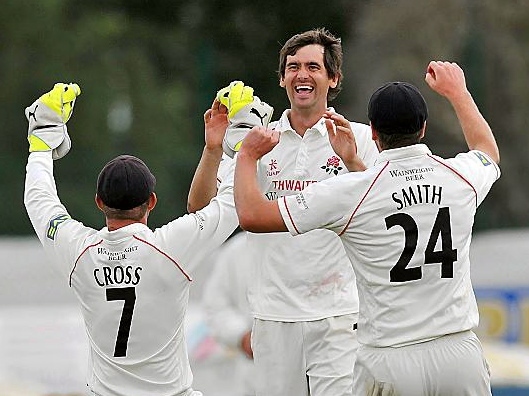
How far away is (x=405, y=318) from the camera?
5242 mm

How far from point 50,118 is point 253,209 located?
1.08 m

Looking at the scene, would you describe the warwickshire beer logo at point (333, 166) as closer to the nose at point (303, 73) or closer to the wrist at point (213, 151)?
the nose at point (303, 73)

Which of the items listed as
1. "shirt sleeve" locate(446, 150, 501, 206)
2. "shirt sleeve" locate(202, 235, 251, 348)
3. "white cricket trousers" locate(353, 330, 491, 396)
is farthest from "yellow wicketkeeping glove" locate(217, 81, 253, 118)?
"shirt sleeve" locate(202, 235, 251, 348)

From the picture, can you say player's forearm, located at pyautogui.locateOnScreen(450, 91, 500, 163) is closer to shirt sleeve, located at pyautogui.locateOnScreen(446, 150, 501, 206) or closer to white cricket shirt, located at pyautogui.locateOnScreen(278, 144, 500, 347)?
shirt sleeve, located at pyautogui.locateOnScreen(446, 150, 501, 206)

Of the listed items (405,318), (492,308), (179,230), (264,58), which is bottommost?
(492,308)

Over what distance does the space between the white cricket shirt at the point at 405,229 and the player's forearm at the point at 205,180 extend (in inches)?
30.4

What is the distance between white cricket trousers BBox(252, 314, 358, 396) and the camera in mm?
6078

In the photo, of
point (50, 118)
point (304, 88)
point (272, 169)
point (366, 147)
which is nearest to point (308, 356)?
point (272, 169)

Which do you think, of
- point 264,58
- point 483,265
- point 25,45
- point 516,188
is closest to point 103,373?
point 483,265

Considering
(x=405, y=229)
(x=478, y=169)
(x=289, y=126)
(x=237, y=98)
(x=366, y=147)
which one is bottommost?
(x=405, y=229)

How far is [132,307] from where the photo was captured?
5309mm

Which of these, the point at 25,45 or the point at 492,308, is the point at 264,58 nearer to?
the point at 25,45

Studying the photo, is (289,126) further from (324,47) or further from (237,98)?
(237,98)

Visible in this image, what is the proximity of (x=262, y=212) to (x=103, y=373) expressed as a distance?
0.90 m
